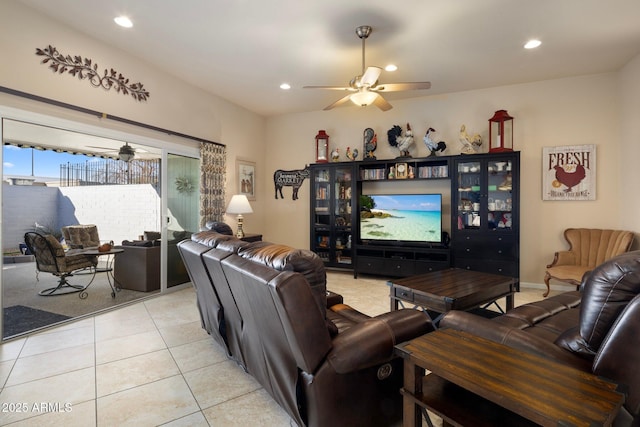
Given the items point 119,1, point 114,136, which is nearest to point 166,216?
point 114,136

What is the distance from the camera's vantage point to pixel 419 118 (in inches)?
202

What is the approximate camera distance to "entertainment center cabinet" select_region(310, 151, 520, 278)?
14.5 feet

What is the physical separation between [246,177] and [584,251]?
17.4ft

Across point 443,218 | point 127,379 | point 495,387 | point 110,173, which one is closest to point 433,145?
point 443,218

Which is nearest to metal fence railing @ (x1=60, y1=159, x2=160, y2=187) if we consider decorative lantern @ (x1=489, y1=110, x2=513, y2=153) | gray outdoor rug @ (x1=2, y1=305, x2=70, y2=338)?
gray outdoor rug @ (x1=2, y1=305, x2=70, y2=338)

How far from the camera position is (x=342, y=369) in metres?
1.41

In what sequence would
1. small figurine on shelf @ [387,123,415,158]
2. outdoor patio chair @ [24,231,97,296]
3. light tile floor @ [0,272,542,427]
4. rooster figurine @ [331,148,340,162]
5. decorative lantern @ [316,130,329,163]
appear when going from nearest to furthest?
light tile floor @ [0,272,542,427], outdoor patio chair @ [24,231,97,296], small figurine on shelf @ [387,123,415,158], rooster figurine @ [331,148,340,162], decorative lantern @ [316,130,329,163]

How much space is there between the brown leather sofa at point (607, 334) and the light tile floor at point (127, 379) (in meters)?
1.35

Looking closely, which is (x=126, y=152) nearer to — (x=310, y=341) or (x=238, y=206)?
(x=238, y=206)

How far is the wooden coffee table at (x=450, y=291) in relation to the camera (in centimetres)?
250

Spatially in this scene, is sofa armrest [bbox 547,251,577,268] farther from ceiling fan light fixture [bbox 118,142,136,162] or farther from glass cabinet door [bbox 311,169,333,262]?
ceiling fan light fixture [bbox 118,142,136,162]

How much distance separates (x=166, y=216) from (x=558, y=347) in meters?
4.40

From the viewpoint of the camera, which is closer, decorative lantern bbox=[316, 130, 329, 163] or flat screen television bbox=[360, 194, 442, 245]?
flat screen television bbox=[360, 194, 442, 245]

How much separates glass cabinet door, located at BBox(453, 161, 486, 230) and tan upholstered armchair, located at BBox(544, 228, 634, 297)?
1065mm
